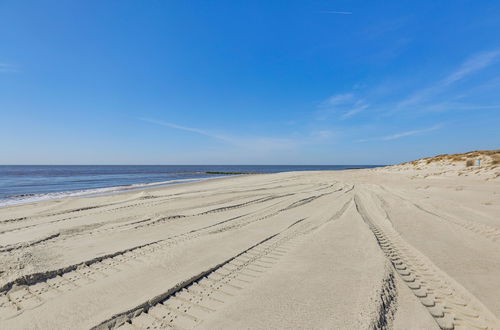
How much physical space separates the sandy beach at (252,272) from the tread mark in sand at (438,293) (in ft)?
0.05

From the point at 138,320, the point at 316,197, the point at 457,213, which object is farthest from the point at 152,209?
the point at 457,213

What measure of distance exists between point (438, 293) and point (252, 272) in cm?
255

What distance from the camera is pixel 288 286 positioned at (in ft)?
10.2

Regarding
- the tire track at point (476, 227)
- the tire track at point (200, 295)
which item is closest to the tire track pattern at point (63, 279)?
the tire track at point (200, 295)

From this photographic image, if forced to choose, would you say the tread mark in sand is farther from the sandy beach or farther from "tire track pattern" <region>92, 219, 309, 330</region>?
"tire track pattern" <region>92, 219, 309, 330</region>

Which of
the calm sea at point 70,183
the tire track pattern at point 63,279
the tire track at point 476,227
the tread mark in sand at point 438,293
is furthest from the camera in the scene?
the calm sea at point 70,183

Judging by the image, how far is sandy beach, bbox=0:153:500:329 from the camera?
251cm

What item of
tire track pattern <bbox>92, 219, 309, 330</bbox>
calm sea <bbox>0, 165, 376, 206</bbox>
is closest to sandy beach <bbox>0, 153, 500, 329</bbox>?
tire track pattern <bbox>92, 219, 309, 330</bbox>

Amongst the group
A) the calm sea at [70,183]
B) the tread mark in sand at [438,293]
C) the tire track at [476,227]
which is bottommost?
the calm sea at [70,183]

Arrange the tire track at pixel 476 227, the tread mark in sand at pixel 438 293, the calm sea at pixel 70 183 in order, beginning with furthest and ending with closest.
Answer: the calm sea at pixel 70 183 → the tire track at pixel 476 227 → the tread mark in sand at pixel 438 293

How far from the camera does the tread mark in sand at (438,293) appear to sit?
242 centimetres

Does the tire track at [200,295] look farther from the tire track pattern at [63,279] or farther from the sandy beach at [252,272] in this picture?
the tire track pattern at [63,279]

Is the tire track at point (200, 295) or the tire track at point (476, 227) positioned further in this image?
the tire track at point (476, 227)

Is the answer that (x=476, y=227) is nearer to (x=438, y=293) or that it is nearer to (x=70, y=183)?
(x=438, y=293)
